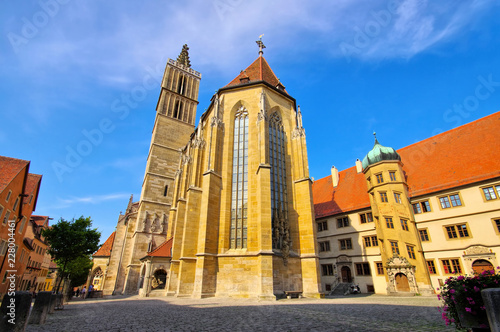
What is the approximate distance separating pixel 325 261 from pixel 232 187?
14750 millimetres

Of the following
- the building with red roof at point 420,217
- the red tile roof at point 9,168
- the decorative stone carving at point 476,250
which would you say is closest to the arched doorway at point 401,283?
the building with red roof at point 420,217

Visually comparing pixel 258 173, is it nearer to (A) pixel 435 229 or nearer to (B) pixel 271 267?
(B) pixel 271 267

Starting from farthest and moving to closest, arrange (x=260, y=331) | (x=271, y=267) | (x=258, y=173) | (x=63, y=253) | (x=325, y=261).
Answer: (x=325, y=261), (x=63, y=253), (x=258, y=173), (x=271, y=267), (x=260, y=331)

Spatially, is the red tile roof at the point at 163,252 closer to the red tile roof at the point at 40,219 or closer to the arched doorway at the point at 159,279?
the arched doorway at the point at 159,279

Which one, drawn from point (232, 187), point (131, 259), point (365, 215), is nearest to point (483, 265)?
point (365, 215)

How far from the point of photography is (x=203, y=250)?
15.3 metres

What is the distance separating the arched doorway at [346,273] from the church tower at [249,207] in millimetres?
10449

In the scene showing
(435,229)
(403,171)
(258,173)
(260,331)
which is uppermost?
(403,171)

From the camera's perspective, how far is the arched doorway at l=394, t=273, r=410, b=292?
1917 cm

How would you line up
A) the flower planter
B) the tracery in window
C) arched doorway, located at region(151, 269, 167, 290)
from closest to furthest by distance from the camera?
the flower planter
the tracery in window
arched doorway, located at region(151, 269, 167, 290)

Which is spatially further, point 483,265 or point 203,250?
point 483,265

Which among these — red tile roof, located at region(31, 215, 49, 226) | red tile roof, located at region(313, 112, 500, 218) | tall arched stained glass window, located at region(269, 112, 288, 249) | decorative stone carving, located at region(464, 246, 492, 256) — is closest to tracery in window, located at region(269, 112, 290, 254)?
tall arched stained glass window, located at region(269, 112, 288, 249)

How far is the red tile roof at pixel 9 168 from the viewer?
16428 millimetres

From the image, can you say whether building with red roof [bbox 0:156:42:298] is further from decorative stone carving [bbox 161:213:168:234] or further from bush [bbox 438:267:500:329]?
bush [bbox 438:267:500:329]
